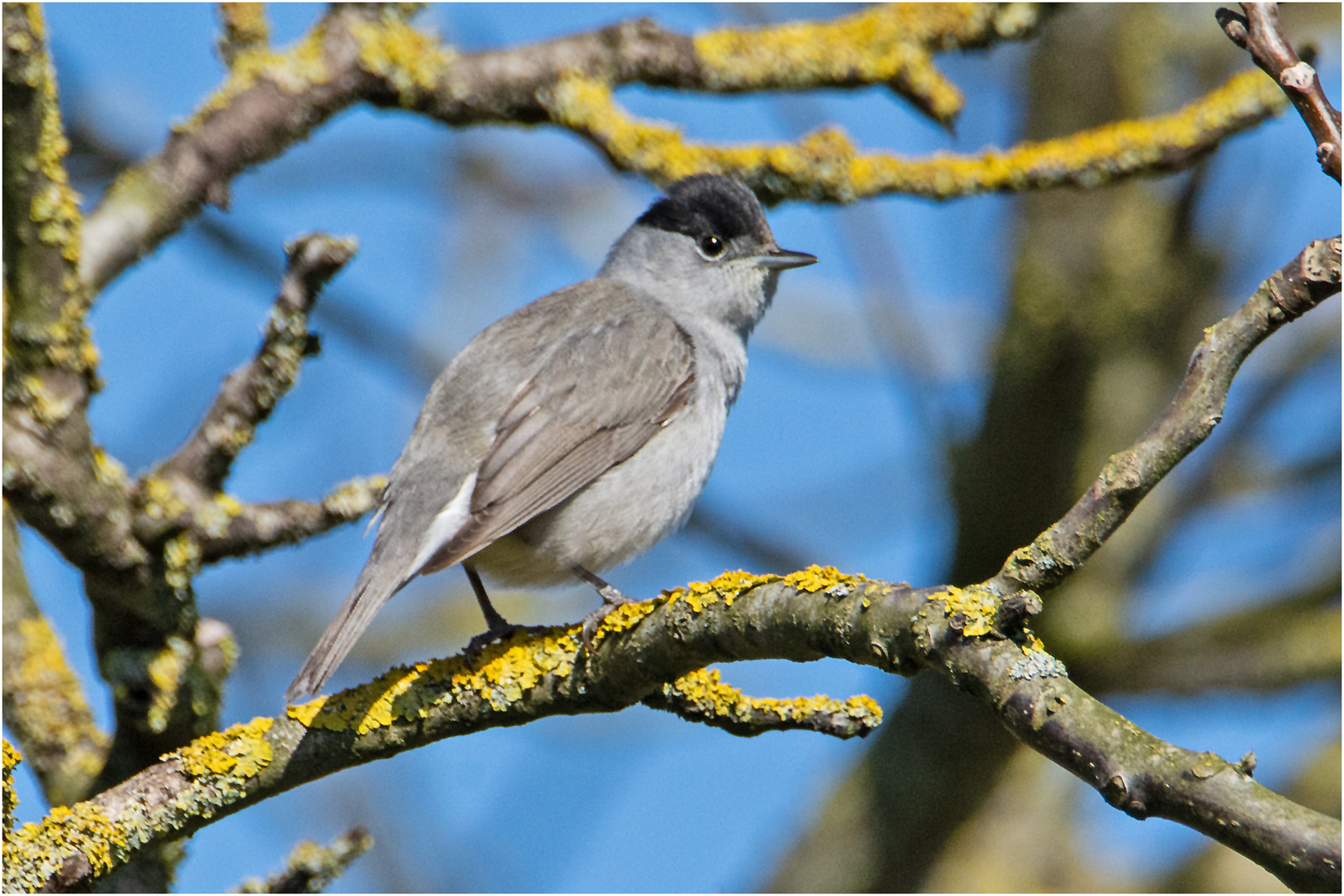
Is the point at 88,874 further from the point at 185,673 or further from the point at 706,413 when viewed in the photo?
the point at 706,413

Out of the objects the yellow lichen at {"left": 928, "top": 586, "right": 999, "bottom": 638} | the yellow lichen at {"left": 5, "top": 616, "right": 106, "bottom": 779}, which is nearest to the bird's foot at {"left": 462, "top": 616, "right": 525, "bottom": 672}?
the yellow lichen at {"left": 5, "top": 616, "right": 106, "bottom": 779}

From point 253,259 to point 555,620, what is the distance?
2.97 m

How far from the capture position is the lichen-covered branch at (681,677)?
1813 millimetres

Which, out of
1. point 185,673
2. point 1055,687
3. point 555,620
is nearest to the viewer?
point 1055,687

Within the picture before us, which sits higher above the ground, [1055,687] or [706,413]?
[706,413]

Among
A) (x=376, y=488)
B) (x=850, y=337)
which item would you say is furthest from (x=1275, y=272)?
(x=850, y=337)

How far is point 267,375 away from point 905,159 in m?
2.08

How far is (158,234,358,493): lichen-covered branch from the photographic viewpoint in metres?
3.31

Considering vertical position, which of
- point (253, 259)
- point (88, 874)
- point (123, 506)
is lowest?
point (88, 874)

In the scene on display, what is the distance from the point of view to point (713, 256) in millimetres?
5277

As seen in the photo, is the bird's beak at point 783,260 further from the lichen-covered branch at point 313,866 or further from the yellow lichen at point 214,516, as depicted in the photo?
the lichen-covered branch at point 313,866

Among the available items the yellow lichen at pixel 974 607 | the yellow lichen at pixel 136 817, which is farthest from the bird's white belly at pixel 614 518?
the yellow lichen at pixel 974 607

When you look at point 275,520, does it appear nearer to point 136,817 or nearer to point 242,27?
point 136,817

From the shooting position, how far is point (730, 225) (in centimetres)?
521
